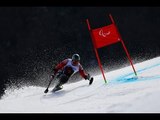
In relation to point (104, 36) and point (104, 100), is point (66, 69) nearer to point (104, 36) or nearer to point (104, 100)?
point (104, 36)

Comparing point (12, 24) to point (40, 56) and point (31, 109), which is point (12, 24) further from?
point (31, 109)

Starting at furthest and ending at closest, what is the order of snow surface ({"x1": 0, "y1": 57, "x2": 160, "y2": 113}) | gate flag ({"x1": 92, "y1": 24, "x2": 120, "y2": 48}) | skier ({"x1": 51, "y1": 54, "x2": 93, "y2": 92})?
skier ({"x1": 51, "y1": 54, "x2": 93, "y2": 92}) → gate flag ({"x1": 92, "y1": 24, "x2": 120, "y2": 48}) → snow surface ({"x1": 0, "y1": 57, "x2": 160, "y2": 113})

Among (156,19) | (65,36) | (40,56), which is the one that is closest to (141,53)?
(156,19)

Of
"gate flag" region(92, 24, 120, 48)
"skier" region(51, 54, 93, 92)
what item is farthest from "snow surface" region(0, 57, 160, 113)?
"gate flag" region(92, 24, 120, 48)

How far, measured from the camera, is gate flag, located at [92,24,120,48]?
31.4 ft

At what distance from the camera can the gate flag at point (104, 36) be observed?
9570 mm

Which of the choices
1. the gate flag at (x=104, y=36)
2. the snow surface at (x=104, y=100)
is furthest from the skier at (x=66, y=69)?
the gate flag at (x=104, y=36)

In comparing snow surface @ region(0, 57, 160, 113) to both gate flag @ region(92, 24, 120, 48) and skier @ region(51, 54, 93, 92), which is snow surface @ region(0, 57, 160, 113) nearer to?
skier @ region(51, 54, 93, 92)

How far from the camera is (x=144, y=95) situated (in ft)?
22.8

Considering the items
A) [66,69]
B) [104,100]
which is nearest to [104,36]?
[66,69]

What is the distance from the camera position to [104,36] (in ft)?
31.5

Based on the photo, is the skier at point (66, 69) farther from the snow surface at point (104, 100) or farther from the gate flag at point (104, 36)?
the gate flag at point (104, 36)

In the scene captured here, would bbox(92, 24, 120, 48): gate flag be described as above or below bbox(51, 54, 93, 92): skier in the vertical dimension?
above

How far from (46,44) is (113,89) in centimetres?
3196
